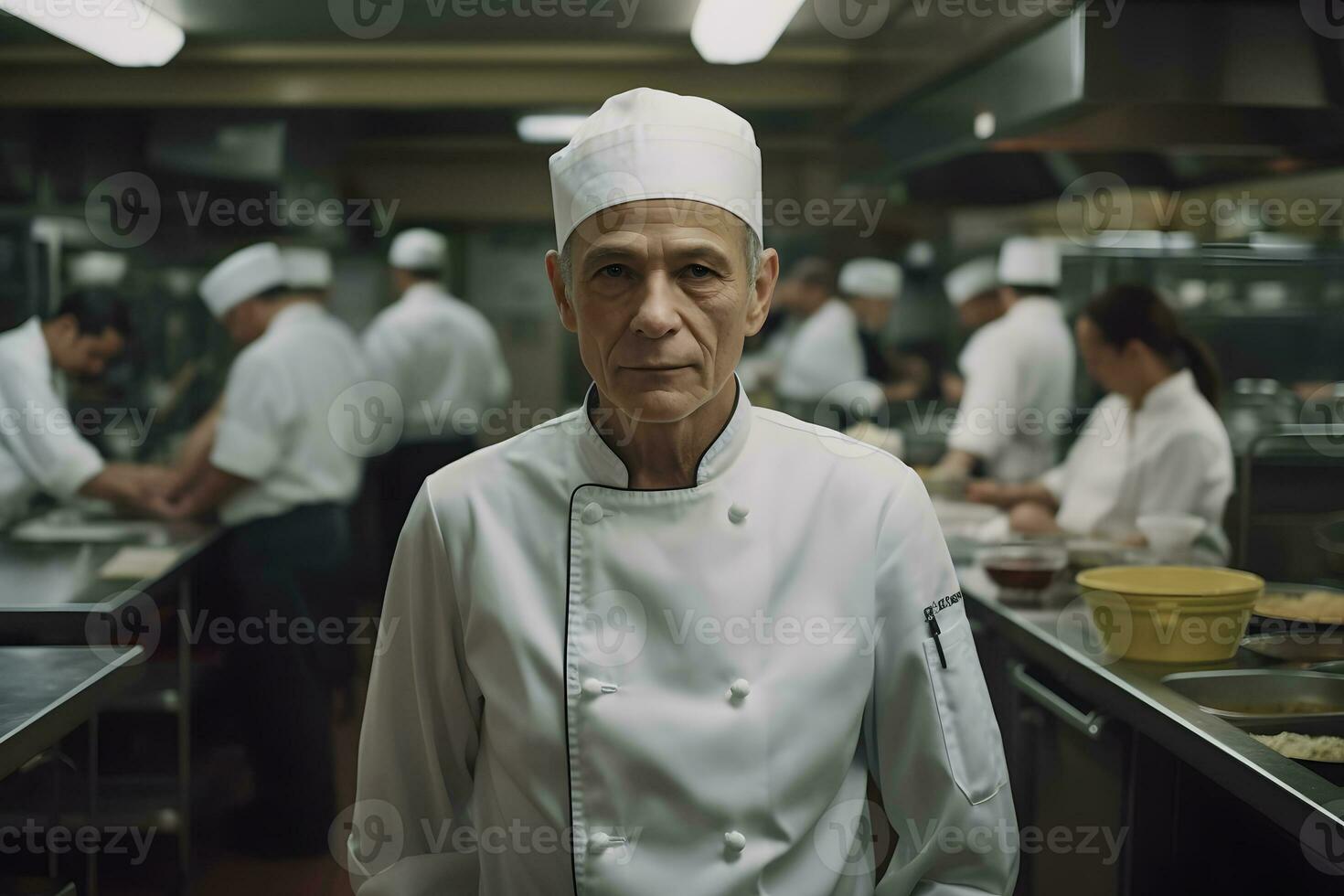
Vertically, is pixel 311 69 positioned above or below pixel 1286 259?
above

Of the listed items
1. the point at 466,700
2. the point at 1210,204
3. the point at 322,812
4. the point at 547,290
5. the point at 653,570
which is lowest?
the point at 322,812

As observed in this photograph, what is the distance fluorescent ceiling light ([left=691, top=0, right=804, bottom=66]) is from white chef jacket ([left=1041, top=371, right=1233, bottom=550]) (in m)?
1.27

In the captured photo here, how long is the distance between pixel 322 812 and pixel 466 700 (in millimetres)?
2419

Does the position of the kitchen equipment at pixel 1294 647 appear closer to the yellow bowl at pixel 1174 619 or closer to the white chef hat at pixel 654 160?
the yellow bowl at pixel 1174 619

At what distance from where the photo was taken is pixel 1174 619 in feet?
5.83

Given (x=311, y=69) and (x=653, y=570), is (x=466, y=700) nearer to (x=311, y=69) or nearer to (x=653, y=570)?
(x=653, y=570)

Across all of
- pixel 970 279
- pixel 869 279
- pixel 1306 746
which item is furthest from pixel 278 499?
pixel 869 279

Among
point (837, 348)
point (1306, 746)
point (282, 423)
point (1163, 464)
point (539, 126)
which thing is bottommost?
point (1306, 746)

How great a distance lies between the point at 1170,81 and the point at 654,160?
1.41m

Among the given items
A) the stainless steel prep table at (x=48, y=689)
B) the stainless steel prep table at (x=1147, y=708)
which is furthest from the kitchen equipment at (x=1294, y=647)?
the stainless steel prep table at (x=48, y=689)

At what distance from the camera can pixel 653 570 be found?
1.19 meters

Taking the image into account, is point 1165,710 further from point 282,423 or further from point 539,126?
point 539,126

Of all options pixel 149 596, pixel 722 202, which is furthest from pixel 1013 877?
pixel 149 596

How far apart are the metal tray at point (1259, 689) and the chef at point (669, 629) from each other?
2.07ft
